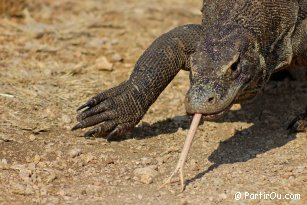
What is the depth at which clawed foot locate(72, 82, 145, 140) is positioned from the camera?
19.3 ft

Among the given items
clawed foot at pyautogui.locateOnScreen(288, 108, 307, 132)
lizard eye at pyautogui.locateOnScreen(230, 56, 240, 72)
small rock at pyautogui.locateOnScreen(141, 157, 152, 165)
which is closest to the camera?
lizard eye at pyautogui.locateOnScreen(230, 56, 240, 72)

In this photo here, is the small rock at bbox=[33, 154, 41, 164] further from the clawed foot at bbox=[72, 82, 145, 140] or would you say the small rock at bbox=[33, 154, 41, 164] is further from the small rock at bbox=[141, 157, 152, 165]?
the small rock at bbox=[141, 157, 152, 165]

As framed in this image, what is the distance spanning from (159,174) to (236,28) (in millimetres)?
1335

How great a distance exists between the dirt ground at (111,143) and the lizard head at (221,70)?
59 cm

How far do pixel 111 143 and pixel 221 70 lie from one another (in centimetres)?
132

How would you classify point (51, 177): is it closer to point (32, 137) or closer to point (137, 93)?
point (32, 137)

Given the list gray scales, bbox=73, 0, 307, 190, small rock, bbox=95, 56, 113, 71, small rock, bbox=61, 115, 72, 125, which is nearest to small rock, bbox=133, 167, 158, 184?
gray scales, bbox=73, 0, 307, 190

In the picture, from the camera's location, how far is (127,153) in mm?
5625

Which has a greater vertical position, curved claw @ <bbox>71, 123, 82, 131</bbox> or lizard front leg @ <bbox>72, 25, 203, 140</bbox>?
lizard front leg @ <bbox>72, 25, 203, 140</bbox>

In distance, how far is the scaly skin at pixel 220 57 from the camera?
5109mm

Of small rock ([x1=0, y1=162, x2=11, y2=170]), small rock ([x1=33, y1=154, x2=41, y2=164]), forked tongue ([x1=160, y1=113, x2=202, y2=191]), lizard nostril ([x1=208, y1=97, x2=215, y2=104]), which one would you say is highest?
lizard nostril ([x1=208, y1=97, x2=215, y2=104])

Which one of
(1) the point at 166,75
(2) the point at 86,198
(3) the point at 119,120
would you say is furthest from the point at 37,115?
(2) the point at 86,198

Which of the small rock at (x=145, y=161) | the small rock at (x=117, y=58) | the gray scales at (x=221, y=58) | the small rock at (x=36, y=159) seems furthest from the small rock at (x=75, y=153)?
the small rock at (x=117, y=58)

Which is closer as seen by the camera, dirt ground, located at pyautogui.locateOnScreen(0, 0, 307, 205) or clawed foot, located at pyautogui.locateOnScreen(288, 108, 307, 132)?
dirt ground, located at pyautogui.locateOnScreen(0, 0, 307, 205)
